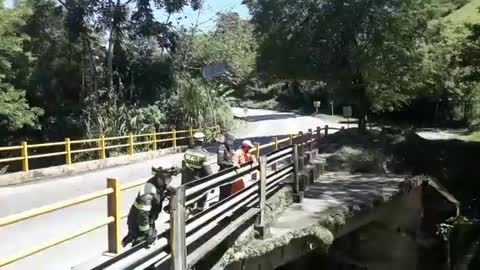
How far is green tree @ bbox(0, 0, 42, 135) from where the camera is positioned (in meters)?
24.4

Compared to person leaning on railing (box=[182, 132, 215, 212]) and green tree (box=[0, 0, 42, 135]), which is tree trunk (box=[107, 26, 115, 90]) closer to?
green tree (box=[0, 0, 42, 135])

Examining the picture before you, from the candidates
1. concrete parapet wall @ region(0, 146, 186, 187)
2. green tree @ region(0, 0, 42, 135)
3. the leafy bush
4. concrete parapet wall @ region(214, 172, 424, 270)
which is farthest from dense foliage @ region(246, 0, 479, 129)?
green tree @ region(0, 0, 42, 135)

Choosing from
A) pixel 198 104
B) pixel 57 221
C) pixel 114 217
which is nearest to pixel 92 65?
pixel 198 104

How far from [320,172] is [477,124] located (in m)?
33.4

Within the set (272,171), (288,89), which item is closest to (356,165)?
(272,171)

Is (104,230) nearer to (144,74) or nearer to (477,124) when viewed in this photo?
(144,74)

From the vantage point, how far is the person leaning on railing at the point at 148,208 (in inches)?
216

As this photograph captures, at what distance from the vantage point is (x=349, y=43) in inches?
1078

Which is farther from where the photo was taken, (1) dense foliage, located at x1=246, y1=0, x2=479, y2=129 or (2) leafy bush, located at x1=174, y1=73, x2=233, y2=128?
(2) leafy bush, located at x1=174, y1=73, x2=233, y2=128

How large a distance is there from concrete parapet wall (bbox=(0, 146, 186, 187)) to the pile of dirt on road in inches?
292

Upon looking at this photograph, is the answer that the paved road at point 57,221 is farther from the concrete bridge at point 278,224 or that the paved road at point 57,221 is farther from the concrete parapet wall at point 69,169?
the concrete parapet wall at point 69,169

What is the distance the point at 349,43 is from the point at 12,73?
15.6 metres

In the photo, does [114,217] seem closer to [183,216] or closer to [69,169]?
[183,216]

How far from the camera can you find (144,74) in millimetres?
30828
